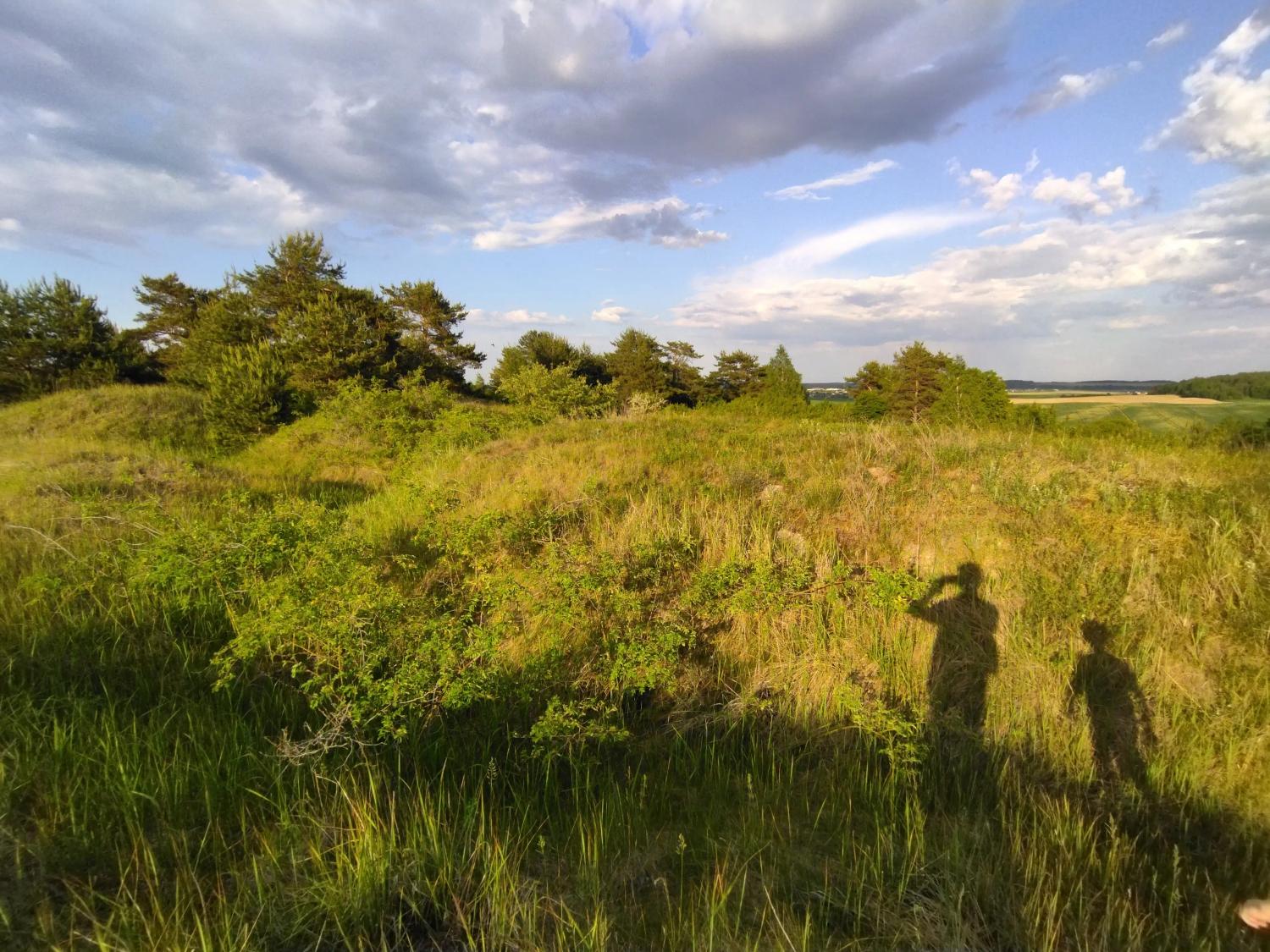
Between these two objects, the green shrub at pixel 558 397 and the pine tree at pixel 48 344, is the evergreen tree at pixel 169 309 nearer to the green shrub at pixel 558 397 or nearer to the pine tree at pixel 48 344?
the pine tree at pixel 48 344

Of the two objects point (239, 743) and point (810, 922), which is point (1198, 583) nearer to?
point (810, 922)

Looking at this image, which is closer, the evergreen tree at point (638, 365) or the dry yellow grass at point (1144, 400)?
the dry yellow grass at point (1144, 400)

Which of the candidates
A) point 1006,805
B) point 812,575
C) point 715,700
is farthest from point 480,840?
point 812,575

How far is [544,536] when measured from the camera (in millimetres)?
4781

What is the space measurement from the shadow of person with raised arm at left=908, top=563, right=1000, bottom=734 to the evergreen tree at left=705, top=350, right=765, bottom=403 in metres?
39.9

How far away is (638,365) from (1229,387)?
2993 centimetres

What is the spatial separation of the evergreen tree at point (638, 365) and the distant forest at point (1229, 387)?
27.3 meters

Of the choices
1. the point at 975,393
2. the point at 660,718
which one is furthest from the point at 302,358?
the point at 975,393

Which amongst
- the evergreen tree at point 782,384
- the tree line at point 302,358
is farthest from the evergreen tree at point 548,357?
the evergreen tree at point 782,384

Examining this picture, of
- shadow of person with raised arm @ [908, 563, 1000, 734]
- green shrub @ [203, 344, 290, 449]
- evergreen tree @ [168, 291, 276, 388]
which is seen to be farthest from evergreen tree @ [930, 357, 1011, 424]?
→ evergreen tree @ [168, 291, 276, 388]

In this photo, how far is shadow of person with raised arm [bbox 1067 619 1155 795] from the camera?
275 centimetres

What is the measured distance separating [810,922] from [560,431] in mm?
9377

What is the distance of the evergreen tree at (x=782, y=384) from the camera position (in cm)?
3212

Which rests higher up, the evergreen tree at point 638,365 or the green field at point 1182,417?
the evergreen tree at point 638,365
